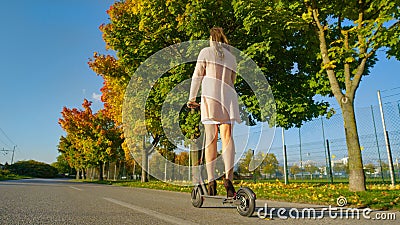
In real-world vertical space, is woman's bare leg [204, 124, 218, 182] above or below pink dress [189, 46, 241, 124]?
below

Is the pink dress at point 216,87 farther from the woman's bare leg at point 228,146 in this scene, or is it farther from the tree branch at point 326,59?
the tree branch at point 326,59

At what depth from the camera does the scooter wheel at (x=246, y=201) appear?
2941 millimetres

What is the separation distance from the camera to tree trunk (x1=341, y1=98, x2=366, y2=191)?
698cm

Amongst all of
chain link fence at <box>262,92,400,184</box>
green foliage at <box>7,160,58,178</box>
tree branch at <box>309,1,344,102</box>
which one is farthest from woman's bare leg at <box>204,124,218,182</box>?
green foliage at <box>7,160,58,178</box>

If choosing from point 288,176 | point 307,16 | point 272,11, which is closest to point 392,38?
point 307,16

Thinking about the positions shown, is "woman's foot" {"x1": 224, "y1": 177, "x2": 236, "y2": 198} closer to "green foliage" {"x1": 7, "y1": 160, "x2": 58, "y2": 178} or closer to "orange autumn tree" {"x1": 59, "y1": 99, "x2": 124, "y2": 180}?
"orange autumn tree" {"x1": 59, "y1": 99, "x2": 124, "y2": 180}

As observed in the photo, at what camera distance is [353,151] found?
23.6 feet

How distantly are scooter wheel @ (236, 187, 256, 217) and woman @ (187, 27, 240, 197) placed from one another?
0.78 feet

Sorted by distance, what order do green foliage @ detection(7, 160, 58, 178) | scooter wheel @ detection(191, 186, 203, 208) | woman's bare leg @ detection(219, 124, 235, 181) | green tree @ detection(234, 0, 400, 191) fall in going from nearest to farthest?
woman's bare leg @ detection(219, 124, 235, 181) → scooter wheel @ detection(191, 186, 203, 208) → green tree @ detection(234, 0, 400, 191) → green foliage @ detection(7, 160, 58, 178)

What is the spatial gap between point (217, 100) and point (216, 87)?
A: 175mm

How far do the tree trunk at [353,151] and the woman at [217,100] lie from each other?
483cm

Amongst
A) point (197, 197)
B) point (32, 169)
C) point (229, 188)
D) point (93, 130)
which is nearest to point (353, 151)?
point (197, 197)

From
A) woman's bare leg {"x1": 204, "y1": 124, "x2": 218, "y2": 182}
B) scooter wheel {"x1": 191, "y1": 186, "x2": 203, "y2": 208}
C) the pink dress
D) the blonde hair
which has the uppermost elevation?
the blonde hair

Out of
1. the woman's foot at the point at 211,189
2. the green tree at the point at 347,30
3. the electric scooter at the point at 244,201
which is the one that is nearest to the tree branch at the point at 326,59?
the green tree at the point at 347,30
